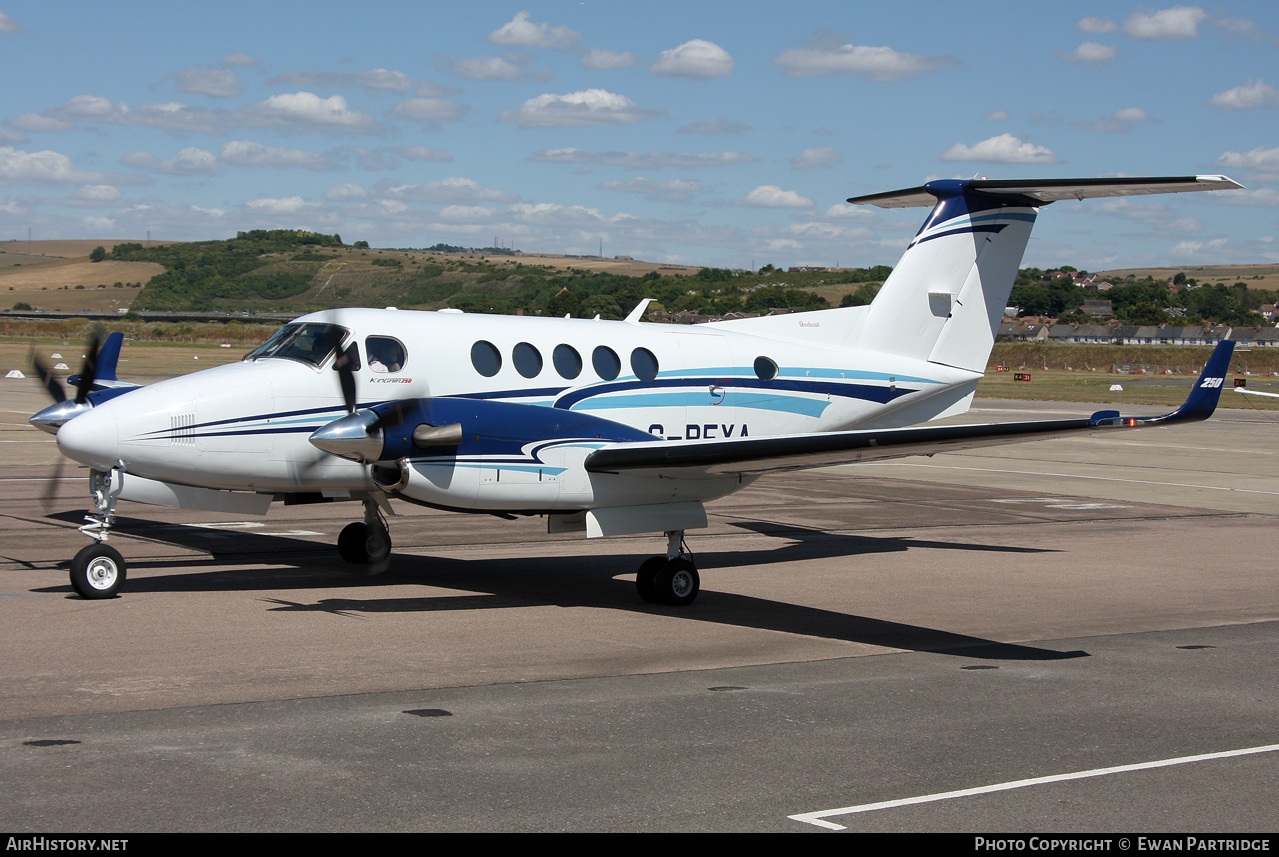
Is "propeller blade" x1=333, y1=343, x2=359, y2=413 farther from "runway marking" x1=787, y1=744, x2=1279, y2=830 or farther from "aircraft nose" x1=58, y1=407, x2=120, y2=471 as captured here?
"runway marking" x1=787, y1=744, x2=1279, y2=830

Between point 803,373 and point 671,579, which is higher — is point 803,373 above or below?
above

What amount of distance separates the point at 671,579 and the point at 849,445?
2.59m

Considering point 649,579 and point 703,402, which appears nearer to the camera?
point 649,579

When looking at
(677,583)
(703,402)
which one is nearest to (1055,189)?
(703,402)

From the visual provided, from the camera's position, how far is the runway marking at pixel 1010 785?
19.5 ft

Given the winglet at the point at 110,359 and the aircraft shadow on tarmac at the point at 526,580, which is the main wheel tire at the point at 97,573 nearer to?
the aircraft shadow on tarmac at the point at 526,580

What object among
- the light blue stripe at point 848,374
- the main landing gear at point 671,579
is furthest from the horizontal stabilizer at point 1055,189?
the main landing gear at point 671,579

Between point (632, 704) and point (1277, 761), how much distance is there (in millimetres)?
4097

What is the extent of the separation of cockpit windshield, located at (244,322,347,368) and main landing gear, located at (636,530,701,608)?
398 cm

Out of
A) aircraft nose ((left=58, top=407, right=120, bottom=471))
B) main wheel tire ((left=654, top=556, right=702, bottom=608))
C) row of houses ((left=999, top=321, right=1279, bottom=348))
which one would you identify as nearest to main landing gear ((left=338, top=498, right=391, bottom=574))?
aircraft nose ((left=58, top=407, right=120, bottom=471))

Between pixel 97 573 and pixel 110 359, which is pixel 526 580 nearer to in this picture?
pixel 97 573

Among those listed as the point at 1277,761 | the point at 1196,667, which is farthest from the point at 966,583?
the point at 1277,761

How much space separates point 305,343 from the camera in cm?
1191

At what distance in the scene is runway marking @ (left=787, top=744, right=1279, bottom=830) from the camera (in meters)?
5.94
